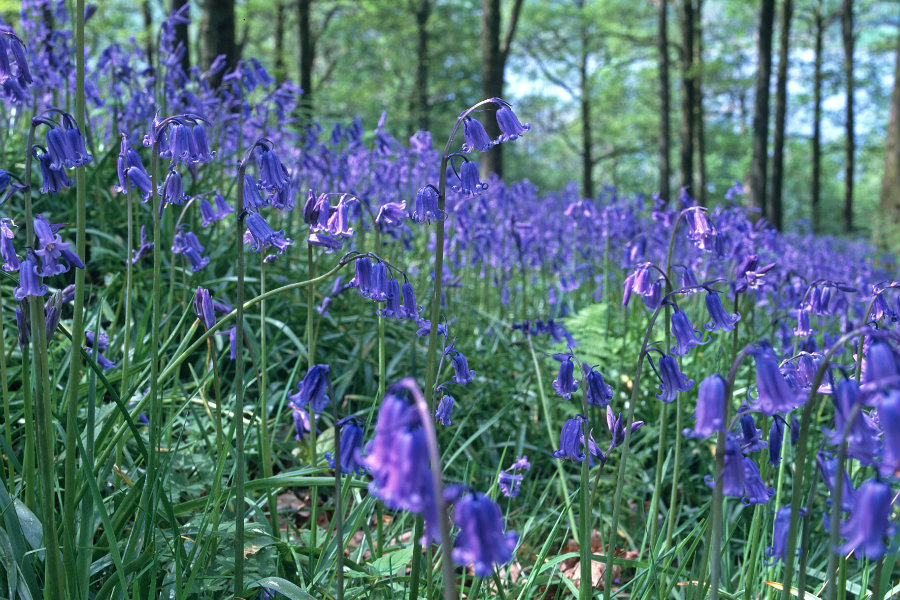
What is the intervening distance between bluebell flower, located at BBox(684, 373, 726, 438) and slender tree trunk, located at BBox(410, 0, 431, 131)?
18.4 meters

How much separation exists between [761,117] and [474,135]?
13.3 m

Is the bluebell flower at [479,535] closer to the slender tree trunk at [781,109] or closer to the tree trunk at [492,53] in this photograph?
the tree trunk at [492,53]

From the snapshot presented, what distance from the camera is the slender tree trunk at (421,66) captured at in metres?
19.3

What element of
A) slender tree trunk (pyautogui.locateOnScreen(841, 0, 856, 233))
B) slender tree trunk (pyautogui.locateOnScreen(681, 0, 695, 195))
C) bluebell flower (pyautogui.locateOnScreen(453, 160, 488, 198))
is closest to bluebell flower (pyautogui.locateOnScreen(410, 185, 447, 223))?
bluebell flower (pyautogui.locateOnScreen(453, 160, 488, 198))

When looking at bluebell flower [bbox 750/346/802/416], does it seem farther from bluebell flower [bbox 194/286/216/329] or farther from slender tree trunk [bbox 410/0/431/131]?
slender tree trunk [bbox 410/0/431/131]

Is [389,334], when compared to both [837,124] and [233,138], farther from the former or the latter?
[837,124]

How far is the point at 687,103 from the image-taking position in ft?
53.6

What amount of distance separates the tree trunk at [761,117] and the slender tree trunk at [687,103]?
1961mm

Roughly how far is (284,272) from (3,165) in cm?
160

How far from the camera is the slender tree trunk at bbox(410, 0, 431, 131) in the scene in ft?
63.5

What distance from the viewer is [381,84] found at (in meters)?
23.8

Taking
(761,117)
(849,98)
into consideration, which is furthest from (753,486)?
(849,98)

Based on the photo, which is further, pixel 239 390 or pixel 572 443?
pixel 572 443

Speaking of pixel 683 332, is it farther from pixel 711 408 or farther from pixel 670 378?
pixel 711 408
